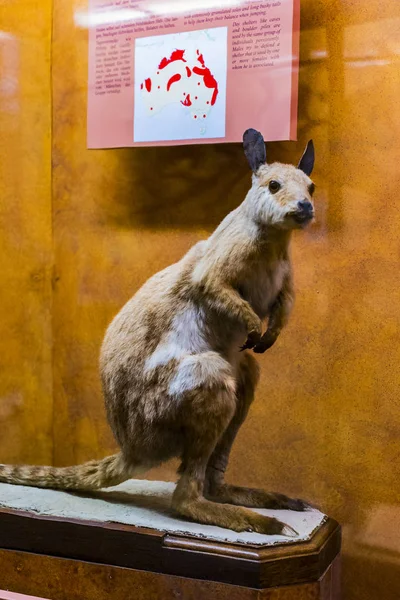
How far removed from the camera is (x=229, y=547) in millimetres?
2074

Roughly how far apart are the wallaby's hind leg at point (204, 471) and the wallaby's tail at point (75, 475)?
246 millimetres

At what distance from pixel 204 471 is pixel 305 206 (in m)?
0.85

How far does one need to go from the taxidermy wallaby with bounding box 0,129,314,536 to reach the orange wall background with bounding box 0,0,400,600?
440 millimetres

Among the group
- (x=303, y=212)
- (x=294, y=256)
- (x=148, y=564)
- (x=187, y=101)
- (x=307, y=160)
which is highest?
(x=187, y=101)

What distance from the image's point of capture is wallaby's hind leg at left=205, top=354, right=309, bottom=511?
2.42 metres

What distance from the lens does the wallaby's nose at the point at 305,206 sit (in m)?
2.14

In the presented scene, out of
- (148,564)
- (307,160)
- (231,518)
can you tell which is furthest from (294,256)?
(148,564)

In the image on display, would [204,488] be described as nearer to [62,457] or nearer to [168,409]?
[168,409]

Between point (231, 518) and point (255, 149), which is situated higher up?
point (255, 149)

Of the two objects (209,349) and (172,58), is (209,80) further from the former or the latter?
(209,349)

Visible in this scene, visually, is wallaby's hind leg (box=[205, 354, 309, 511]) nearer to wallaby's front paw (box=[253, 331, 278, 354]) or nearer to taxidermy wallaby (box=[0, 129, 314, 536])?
taxidermy wallaby (box=[0, 129, 314, 536])

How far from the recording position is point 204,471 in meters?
2.28

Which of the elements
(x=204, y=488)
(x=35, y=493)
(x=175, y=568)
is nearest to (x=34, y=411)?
(x=35, y=493)

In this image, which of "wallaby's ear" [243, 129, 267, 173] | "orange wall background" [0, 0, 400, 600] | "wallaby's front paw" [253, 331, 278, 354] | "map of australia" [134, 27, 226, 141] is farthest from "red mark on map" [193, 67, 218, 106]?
"wallaby's front paw" [253, 331, 278, 354]
